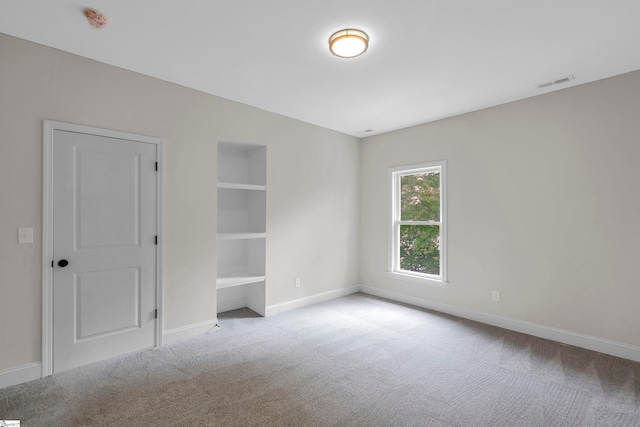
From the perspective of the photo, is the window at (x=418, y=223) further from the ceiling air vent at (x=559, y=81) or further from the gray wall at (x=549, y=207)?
the ceiling air vent at (x=559, y=81)

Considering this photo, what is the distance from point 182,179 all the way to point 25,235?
1304 mm

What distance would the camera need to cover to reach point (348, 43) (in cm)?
240

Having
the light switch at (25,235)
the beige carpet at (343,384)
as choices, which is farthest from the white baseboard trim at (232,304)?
the light switch at (25,235)

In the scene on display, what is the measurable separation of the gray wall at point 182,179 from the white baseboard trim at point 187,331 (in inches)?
2.0

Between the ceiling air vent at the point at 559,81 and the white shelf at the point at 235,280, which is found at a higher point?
the ceiling air vent at the point at 559,81

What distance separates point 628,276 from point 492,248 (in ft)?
3.88

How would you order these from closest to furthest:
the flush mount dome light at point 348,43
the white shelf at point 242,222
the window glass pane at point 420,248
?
the flush mount dome light at point 348,43
the white shelf at point 242,222
the window glass pane at point 420,248

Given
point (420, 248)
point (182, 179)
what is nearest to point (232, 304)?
point (182, 179)

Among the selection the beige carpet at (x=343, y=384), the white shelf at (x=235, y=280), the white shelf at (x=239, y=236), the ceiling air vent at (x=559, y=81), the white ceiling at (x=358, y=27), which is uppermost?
the white ceiling at (x=358, y=27)

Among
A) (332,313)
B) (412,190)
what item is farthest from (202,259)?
(412,190)

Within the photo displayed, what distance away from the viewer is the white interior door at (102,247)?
2.61 m

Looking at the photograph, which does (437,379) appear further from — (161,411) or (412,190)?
(412,190)

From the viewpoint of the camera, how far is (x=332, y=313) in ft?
13.7

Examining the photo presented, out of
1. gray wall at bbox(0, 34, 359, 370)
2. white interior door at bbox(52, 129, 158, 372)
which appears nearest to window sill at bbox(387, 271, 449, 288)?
gray wall at bbox(0, 34, 359, 370)
